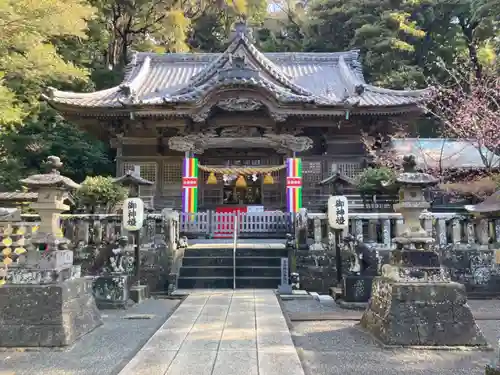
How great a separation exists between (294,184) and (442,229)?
21.1ft

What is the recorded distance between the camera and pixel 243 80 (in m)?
14.8

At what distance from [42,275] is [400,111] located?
1375cm

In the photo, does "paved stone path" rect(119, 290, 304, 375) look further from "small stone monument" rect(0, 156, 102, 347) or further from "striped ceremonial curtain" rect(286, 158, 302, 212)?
"striped ceremonial curtain" rect(286, 158, 302, 212)

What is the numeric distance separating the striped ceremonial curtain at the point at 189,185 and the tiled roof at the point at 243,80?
243 centimetres

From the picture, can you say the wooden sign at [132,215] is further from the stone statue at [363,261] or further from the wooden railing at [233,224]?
the stone statue at [363,261]

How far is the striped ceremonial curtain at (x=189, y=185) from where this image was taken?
15.3 m

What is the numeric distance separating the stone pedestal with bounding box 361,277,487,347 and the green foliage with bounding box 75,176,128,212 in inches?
349

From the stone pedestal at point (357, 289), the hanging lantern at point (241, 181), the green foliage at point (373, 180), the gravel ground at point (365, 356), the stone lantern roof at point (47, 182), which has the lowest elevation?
the gravel ground at point (365, 356)

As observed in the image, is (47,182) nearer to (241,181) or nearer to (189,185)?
(189,185)

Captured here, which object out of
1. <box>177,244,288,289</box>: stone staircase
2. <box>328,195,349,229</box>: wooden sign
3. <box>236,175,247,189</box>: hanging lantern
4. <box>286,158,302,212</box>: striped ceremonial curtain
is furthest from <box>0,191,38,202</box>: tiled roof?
<box>286,158,302,212</box>: striped ceremonial curtain

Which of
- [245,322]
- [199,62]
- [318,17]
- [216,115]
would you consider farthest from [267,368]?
[318,17]

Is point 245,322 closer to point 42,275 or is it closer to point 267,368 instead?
point 267,368

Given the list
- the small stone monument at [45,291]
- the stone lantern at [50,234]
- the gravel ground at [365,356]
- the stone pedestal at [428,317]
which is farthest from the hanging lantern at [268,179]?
the stone pedestal at [428,317]

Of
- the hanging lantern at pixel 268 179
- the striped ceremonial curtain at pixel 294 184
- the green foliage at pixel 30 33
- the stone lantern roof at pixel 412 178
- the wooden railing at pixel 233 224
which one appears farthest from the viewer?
the hanging lantern at pixel 268 179
